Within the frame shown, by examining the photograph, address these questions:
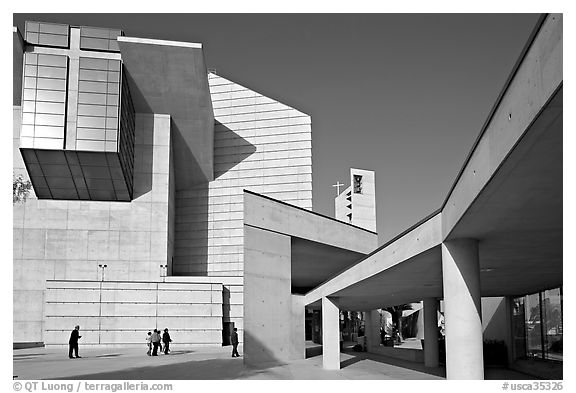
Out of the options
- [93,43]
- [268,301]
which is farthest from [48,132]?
[268,301]

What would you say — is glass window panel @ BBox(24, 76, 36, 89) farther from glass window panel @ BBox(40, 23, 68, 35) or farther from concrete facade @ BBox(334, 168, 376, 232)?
concrete facade @ BBox(334, 168, 376, 232)

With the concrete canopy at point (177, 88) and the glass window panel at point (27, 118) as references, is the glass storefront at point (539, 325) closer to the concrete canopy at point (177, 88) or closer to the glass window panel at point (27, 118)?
the concrete canopy at point (177, 88)

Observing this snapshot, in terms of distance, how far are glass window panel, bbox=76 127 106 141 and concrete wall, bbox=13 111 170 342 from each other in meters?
6.51

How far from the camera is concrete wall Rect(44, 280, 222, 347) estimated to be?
146ft

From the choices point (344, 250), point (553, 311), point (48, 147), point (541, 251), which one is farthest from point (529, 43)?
point (48, 147)

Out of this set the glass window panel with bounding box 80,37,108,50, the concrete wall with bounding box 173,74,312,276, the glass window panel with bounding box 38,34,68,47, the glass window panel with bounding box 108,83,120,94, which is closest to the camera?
the glass window panel with bounding box 108,83,120,94

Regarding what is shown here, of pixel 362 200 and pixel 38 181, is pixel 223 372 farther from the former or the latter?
pixel 362 200

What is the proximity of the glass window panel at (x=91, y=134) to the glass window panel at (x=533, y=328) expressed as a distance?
2993 centimetres

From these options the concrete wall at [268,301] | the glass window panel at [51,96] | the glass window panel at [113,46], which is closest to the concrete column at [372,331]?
the concrete wall at [268,301]

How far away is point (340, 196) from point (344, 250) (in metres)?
31.6

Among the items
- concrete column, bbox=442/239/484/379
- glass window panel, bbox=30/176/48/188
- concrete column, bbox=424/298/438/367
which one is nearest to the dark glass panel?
glass window panel, bbox=30/176/48/188

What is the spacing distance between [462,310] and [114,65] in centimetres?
3815

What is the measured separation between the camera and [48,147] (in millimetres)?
44406
